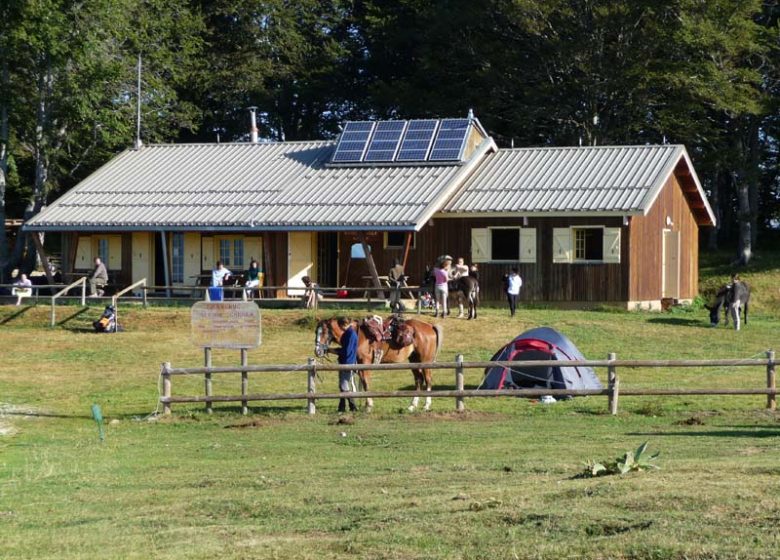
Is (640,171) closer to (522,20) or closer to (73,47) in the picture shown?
(522,20)

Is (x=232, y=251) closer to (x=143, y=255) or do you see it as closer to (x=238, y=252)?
(x=238, y=252)

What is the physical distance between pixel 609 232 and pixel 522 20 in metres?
14.0

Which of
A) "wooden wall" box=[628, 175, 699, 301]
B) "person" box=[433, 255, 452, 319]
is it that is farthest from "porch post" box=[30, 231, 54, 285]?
"wooden wall" box=[628, 175, 699, 301]

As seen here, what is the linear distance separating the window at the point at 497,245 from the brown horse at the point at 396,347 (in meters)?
15.6

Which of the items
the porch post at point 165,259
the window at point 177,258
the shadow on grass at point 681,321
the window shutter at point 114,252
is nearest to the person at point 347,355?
the shadow on grass at point 681,321

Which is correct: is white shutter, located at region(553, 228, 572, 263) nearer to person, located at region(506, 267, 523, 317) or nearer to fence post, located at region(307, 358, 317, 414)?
person, located at region(506, 267, 523, 317)

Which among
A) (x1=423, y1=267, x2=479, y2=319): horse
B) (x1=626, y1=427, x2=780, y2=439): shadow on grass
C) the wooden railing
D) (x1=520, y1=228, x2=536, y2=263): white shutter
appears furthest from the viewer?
(x1=520, y1=228, x2=536, y2=263): white shutter

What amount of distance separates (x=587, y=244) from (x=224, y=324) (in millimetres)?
18110

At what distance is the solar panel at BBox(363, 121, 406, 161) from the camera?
4419 cm

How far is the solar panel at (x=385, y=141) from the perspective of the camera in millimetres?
44188

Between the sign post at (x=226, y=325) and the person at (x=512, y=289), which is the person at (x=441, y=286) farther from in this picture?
the sign post at (x=226, y=325)

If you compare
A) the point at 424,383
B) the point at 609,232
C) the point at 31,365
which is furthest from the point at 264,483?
the point at 609,232

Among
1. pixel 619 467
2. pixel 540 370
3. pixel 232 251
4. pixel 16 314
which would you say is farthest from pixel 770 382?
pixel 232 251

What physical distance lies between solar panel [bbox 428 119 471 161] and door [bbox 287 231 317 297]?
496 centimetres
